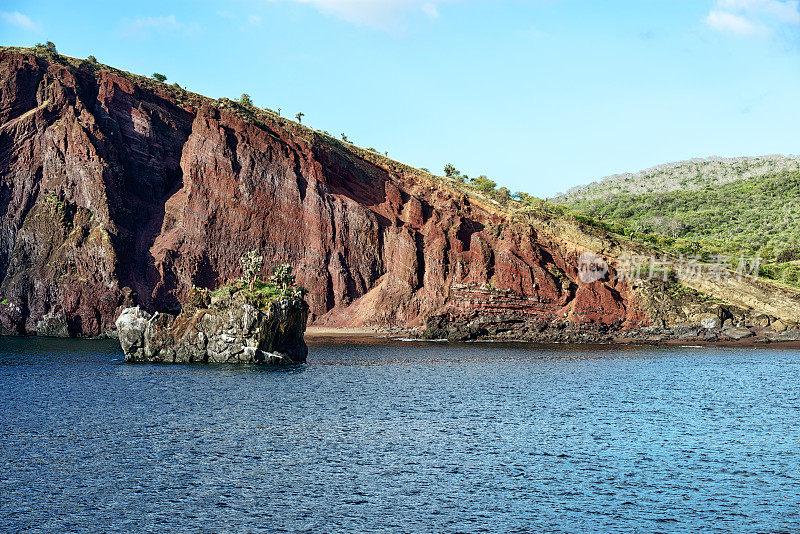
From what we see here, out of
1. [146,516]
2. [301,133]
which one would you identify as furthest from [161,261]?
[146,516]

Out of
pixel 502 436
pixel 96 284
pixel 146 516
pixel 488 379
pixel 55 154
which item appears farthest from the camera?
pixel 55 154

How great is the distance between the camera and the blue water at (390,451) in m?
24.4

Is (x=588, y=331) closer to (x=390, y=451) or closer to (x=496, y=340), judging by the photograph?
(x=496, y=340)

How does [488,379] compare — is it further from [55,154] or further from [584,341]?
[55,154]

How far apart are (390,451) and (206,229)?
8195 cm

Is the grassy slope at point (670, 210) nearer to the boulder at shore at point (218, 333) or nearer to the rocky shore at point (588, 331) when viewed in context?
the rocky shore at point (588, 331)

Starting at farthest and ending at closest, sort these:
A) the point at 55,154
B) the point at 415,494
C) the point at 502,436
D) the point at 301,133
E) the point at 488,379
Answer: the point at 301,133 → the point at 55,154 → the point at 488,379 → the point at 502,436 → the point at 415,494

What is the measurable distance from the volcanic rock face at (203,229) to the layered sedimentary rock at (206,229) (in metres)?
0.22

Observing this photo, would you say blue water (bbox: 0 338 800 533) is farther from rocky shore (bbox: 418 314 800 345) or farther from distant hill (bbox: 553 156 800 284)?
distant hill (bbox: 553 156 800 284)

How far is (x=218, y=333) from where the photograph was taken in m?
63.9

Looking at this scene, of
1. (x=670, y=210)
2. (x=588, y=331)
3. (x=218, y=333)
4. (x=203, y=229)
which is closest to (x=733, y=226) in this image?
(x=670, y=210)

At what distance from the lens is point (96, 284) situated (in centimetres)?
9669

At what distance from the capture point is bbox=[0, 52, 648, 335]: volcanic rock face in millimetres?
98500

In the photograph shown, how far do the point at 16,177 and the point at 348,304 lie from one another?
53.4m
